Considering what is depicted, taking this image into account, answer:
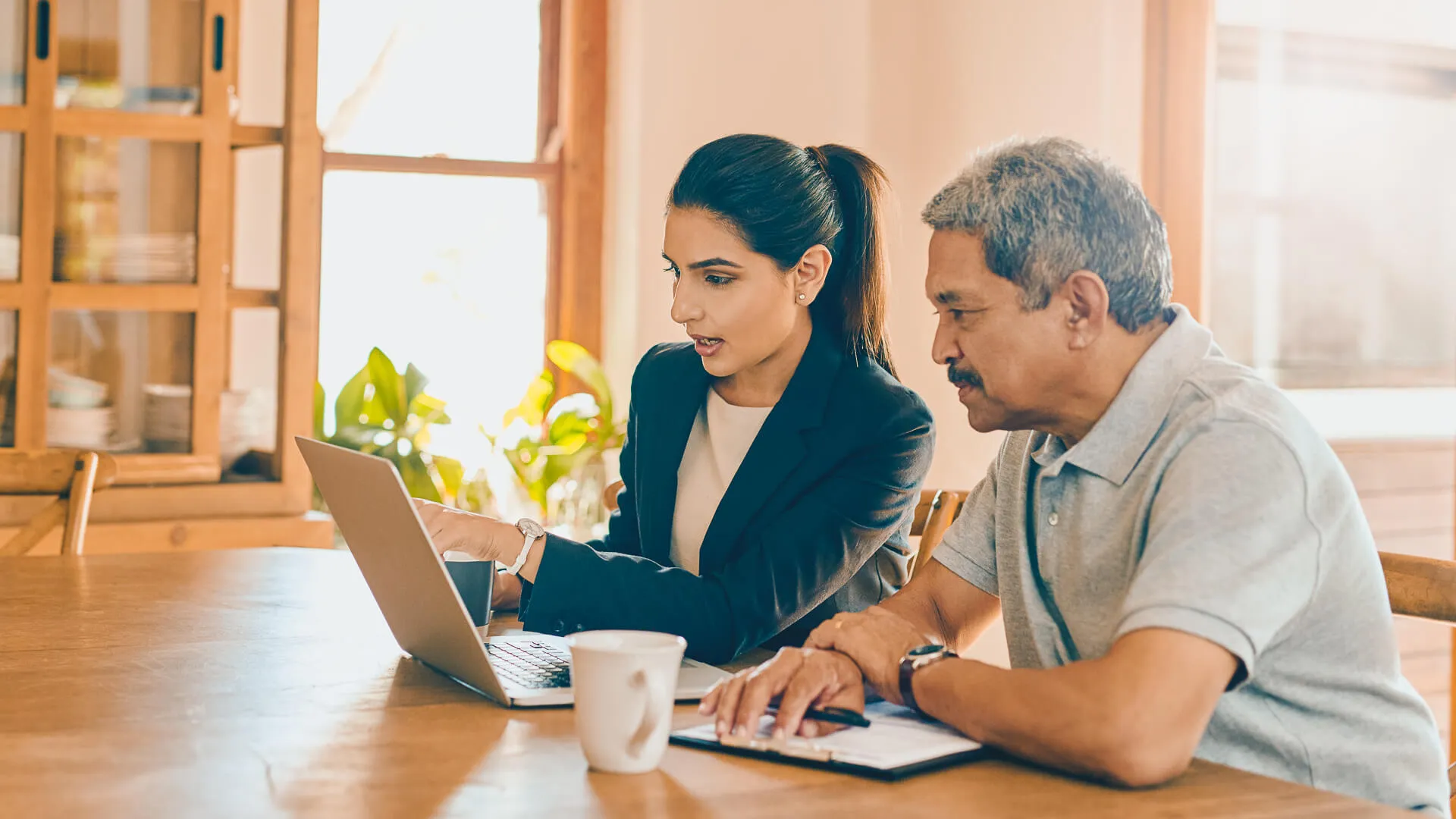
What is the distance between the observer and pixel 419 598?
120 cm

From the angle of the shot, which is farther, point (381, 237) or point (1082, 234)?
point (381, 237)

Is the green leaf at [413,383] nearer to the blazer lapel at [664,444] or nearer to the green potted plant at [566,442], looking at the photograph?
the green potted plant at [566,442]

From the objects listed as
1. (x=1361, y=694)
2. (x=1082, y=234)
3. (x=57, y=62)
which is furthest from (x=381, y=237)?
(x=1361, y=694)

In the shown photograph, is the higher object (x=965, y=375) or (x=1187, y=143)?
(x=1187, y=143)

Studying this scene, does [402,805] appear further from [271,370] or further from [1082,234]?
[271,370]

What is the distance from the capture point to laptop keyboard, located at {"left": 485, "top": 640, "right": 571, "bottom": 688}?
1.20m

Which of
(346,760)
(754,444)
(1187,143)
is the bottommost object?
(346,760)

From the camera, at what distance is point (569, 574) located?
146 centimetres

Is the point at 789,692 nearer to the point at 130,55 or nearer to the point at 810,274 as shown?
the point at 810,274

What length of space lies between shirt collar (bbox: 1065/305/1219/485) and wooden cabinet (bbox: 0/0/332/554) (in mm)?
2115

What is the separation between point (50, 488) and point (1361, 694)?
189 centimetres

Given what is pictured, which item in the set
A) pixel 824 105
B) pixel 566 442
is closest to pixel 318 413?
pixel 566 442

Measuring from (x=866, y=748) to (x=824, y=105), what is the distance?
299 centimetres

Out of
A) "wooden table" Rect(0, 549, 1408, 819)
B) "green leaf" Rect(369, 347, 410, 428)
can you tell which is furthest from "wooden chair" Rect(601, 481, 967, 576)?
"green leaf" Rect(369, 347, 410, 428)
